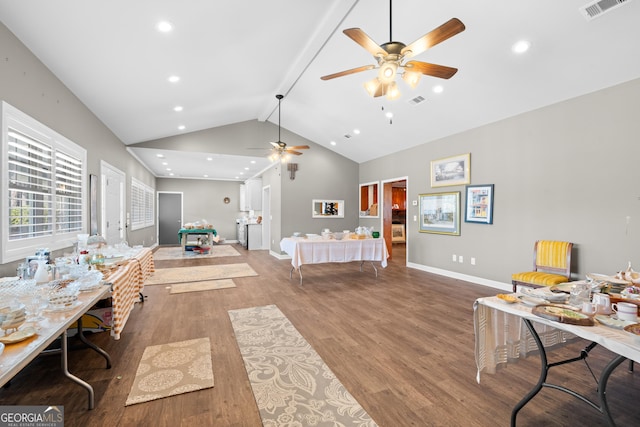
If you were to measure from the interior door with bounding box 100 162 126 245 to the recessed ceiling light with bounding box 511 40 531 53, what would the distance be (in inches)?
247

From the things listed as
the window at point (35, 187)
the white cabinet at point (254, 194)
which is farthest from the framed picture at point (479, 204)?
the white cabinet at point (254, 194)

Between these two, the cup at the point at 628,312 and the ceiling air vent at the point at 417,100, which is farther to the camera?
the ceiling air vent at the point at 417,100

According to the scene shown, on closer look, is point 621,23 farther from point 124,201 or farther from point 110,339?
point 124,201

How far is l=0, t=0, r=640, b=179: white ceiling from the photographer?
8.86 ft

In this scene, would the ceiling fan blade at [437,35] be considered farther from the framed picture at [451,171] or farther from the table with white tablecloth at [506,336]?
the framed picture at [451,171]

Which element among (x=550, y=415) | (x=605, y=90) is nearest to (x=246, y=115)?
(x=605, y=90)

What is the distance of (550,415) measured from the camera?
6.00ft

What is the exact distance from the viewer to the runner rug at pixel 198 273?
5422 millimetres

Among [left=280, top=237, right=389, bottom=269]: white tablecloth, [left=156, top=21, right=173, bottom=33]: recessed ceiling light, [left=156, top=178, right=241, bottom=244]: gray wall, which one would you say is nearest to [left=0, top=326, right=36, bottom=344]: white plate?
[left=156, top=21, right=173, bottom=33]: recessed ceiling light

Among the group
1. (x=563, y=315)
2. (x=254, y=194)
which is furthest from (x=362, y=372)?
(x=254, y=194)

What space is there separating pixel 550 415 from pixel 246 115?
23.8ft

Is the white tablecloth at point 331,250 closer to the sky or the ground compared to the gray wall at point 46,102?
closer to the ground

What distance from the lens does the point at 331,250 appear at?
529 centimetres

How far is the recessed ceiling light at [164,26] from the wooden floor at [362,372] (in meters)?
3.11
